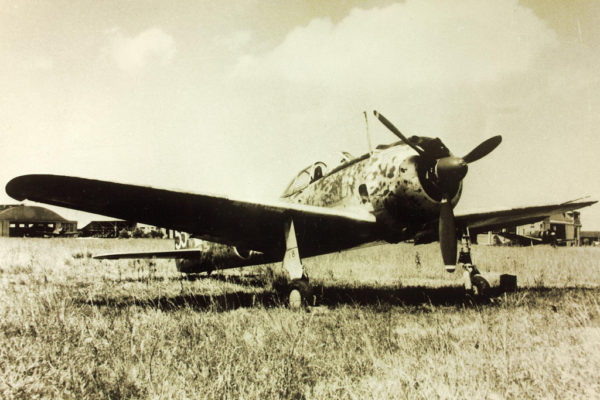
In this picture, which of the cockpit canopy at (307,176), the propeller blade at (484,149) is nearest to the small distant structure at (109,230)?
the cockpit canopy at (307,176)

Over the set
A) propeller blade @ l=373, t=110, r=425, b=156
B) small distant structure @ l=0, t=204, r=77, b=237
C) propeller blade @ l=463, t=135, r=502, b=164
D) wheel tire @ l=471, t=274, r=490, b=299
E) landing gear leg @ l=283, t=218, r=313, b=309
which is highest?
small distant structure @ l=0, t=204, r=77, b=237

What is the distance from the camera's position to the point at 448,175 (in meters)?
5.69

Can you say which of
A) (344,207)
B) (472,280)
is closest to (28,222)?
(344,207)

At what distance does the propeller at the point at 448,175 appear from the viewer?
5.64 m

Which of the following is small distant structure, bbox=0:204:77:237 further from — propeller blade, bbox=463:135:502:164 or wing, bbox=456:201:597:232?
propeller blade, bbox=463:135:502:164

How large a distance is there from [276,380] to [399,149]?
4.55 m

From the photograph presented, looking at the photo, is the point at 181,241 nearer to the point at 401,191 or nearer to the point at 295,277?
the point at 295,277

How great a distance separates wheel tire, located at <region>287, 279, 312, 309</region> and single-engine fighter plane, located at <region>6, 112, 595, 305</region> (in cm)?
1

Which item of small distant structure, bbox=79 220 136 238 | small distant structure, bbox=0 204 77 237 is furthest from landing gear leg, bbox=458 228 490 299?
small distant structure, bbox=0 204 77 237

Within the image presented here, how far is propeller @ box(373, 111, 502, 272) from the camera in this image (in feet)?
18.5

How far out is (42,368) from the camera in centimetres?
271

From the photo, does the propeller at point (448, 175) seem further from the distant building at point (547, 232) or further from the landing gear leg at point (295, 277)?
the distant building at point (547, 232)

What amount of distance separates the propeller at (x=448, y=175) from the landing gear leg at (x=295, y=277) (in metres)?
2.12

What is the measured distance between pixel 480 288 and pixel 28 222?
78.5 meters
